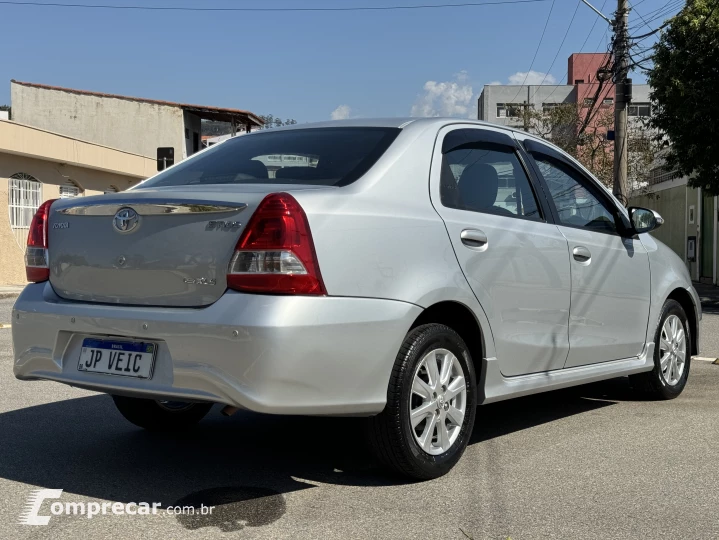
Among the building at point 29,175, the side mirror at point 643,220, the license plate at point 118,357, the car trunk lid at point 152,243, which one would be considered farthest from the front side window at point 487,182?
the building at point 29,175

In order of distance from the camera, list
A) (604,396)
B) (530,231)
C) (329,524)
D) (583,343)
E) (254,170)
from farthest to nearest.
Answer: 1. (604,396)
2. (583,343)
3. (530,231)
4. (254,170)
5. (329,524)

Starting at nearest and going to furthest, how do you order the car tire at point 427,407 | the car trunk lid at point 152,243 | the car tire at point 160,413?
the car trunk lid at point 152,243 → the car tire at point 427,407 → the car tire at point 160,413

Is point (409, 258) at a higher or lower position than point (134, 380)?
higher

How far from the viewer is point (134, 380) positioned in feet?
12.2

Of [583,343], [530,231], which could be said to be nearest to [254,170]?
[530,231]

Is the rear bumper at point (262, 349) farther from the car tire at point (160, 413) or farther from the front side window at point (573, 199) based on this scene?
A: the front side window at point (573, 199)

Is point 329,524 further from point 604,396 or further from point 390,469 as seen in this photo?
point 604,396

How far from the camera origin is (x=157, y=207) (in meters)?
3.78

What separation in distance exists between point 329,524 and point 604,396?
3.45 meters

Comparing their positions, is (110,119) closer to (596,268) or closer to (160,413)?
(160,413)

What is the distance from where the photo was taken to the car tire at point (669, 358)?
235 inches

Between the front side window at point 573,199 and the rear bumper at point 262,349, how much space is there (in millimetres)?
1663

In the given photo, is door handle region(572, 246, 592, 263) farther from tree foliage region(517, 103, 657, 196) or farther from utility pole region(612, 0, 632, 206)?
tree foliage region(517, 103, 657, 196)

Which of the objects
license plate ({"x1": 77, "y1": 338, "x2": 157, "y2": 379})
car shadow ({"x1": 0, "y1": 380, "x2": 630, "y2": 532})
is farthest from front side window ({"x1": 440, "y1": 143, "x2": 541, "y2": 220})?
license plate ({"x1": 77, "y1": 338, "x2": 157, "y2": 379})
